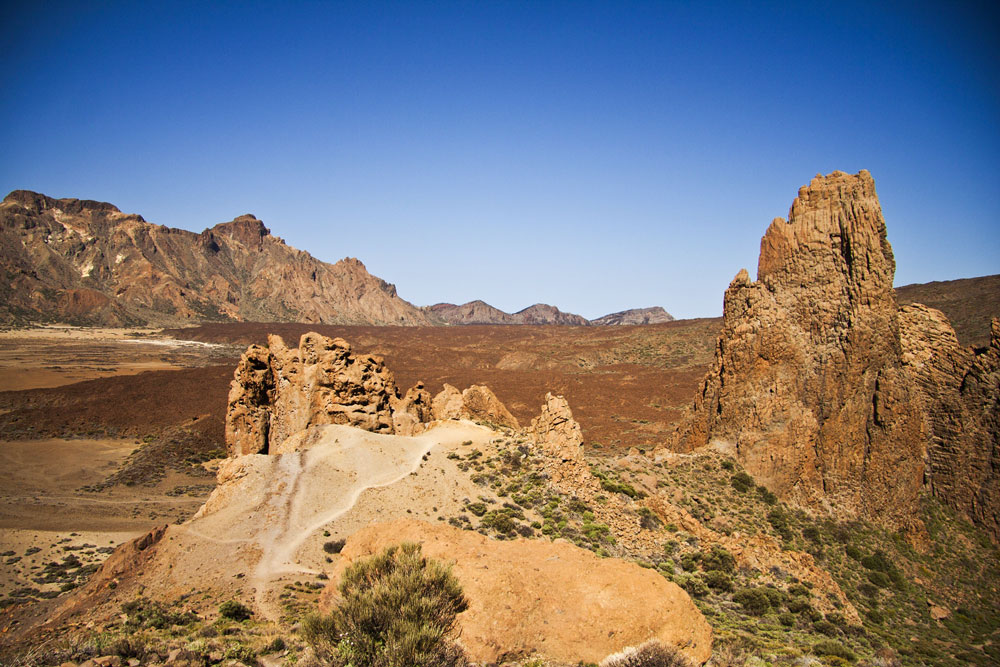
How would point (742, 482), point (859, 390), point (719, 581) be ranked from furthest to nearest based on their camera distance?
point (742, 482)
point (859, 390)
point (719, 581)

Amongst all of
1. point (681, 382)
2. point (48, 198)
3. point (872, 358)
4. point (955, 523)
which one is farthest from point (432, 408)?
point (48, 198)

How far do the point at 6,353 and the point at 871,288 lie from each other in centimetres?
12139

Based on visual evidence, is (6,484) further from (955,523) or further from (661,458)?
(955,523)

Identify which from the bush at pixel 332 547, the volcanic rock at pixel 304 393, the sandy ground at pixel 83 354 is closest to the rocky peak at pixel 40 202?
the sandy ground at pixel 83 354

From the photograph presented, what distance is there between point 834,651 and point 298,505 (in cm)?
1509

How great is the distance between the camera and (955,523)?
63.6 feet

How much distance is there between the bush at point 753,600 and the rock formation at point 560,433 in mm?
6888

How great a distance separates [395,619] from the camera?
852cm

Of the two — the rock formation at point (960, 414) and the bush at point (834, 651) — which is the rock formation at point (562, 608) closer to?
the bush at point (834, 651)

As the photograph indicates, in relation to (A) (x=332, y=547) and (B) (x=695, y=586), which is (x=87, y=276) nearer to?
(A) (x=332, y=547)

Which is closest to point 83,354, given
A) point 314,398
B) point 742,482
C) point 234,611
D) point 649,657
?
point 314,398

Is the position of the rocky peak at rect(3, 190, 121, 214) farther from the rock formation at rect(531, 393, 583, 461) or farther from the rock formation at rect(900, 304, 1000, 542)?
the rock formation at rect(900, 304, 1000, 542)

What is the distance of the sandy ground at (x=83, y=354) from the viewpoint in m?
71.8

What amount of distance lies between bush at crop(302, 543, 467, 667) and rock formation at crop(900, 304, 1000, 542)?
19.6 m
